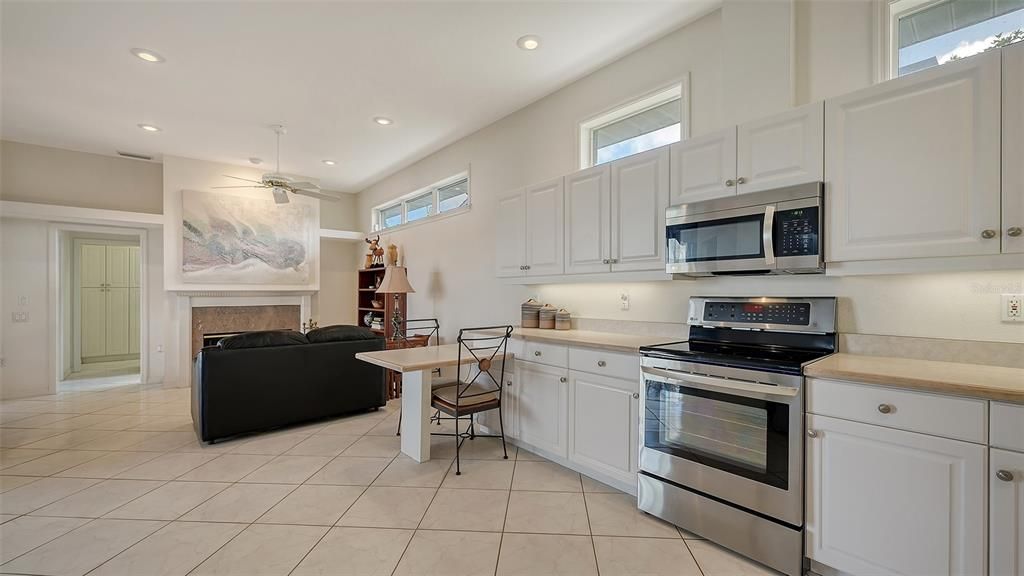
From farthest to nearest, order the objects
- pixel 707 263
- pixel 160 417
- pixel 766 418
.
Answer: pixel 160 417
pixel 707 263
pixel 766 418

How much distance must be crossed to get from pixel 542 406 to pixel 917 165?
2444mm

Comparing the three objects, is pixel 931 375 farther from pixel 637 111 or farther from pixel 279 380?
pixel 279 380

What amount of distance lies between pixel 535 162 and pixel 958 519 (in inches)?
136

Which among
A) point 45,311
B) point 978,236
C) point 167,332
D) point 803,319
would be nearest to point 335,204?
point 167,332

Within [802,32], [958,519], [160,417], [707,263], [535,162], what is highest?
[802,32]

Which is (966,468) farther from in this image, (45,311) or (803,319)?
(45,311)

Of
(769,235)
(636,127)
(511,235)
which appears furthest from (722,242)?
(511,235)

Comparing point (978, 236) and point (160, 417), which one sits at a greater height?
point (978, 236)

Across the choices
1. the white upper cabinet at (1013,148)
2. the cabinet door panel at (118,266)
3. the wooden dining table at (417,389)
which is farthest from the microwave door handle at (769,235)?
the cabinet door panel at (118,266)

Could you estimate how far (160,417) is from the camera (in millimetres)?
4340

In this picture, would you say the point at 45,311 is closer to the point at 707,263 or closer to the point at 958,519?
the point at 707,263

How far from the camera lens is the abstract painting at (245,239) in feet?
18.9

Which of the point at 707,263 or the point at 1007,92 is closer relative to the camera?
the point at 1007,92

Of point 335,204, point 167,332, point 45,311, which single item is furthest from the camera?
point 335,204
